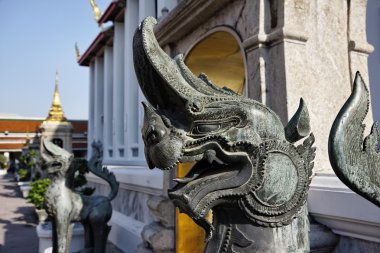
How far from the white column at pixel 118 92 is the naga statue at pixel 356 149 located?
8129 millimetres

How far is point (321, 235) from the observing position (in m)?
2.34

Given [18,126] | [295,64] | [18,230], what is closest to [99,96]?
[18,230]

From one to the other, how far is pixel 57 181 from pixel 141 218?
238cm

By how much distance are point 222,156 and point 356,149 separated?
47 cm

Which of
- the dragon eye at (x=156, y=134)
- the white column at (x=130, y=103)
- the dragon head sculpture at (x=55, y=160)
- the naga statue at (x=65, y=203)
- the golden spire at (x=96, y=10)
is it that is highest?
the golden spire at (x=96, y=10)

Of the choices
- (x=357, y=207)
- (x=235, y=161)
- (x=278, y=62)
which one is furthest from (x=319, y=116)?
(x=235, y=161)

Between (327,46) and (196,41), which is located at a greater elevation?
(196,41)

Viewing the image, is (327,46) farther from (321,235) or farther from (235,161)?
(235,161)

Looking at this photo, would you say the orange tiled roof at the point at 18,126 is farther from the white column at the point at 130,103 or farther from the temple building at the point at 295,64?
the temple building at the point at 295,64

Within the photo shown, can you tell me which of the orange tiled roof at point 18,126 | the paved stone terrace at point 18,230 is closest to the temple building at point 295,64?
the paved stone terrace at point 18,230

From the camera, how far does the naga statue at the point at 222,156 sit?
1.07 meters

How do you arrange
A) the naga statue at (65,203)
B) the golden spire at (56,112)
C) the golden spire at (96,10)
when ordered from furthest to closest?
the golden spire at (56,112), the golden spire at (96,10), the naga statue at (65,203)

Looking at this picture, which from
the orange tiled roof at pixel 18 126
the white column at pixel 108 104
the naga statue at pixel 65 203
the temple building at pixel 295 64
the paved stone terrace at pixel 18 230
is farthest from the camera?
the orange tiled roof at pixel 18 126

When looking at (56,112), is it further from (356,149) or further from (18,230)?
(356,149)
